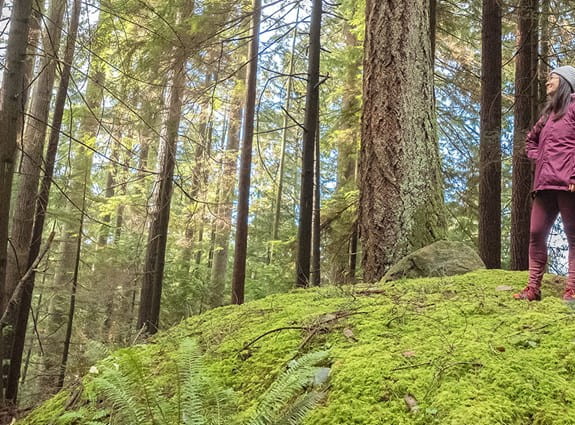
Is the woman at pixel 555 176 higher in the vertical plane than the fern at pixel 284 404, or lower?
higher

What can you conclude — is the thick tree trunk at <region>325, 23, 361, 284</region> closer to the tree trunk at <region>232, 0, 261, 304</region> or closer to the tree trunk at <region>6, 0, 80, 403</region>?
the tree trunk at <region>232, 0, 261, 304</region>

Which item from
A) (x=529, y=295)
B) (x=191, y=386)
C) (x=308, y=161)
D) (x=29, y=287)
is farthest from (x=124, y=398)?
(x=29, y=287)

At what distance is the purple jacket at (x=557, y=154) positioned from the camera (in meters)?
3.55

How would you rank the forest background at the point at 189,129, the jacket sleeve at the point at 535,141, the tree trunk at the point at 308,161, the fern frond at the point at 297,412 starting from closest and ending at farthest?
the fern frond at the point at 297,412 < the jacket sleeve at the point at 535,141 < the forest background at the point at 189,129 < the tree trunk at the point at 308,161

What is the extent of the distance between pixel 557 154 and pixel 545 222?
1.71 feet

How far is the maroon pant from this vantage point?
3.59 metres

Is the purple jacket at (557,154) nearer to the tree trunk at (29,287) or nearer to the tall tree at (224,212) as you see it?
the tree trunk at (29,287)

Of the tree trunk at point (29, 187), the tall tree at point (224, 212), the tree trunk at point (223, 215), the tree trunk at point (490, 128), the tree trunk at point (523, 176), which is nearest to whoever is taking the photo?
the tree trunk at point (29, 187)

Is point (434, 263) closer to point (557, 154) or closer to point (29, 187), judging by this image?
point (557, 154)

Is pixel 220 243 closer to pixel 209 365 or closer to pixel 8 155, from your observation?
pixel 8 155

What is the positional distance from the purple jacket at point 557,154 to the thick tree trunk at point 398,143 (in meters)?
1.50

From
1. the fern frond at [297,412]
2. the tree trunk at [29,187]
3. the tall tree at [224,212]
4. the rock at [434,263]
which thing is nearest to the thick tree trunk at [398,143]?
the rock at [434,263]

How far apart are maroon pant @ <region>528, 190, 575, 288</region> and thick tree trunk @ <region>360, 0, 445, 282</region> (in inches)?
55.9

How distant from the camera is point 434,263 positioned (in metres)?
4.62
